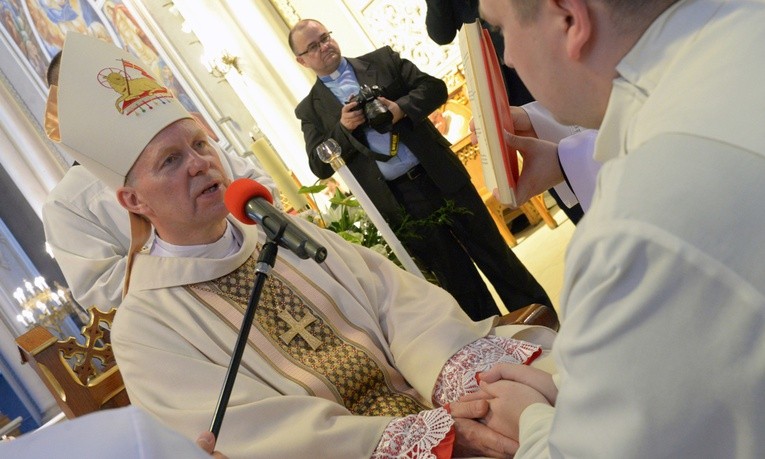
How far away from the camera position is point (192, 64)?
873cm

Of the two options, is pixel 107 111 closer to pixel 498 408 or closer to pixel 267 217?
pixel 267 217

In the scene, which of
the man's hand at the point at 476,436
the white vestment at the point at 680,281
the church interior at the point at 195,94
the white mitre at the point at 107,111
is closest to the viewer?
the white vestment at the point at 680,281

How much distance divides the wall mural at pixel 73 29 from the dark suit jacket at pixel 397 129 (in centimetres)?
462

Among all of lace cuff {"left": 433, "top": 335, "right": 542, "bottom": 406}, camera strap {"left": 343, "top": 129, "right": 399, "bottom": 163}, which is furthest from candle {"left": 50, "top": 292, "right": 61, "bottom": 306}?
lace cuff {"left": 433, "top": 335, "right": 542, "bottom": 406}

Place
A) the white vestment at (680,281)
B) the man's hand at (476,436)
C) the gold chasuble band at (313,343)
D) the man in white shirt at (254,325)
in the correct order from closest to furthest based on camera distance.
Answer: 1. the white vestment at (680,281)
2. the man's hand at (476,436)
3. the man in white shirt at (254,325)
4. the gold chasuble band at (313,343)

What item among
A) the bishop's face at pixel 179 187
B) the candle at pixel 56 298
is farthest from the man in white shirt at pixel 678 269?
the candle at pixel 56 298

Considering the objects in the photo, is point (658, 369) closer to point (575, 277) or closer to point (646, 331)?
point (646, 331)

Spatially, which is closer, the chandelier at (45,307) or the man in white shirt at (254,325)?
the man in white shirt at (254,325)

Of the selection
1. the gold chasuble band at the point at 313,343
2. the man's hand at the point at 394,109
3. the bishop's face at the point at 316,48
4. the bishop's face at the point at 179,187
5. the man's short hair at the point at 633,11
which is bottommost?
the gold chasuble band at the point at 313,343

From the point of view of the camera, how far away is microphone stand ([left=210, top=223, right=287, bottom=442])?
59.9 inches

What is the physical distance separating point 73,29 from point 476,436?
9.12 metres

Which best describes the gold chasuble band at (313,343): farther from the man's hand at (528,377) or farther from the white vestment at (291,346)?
the man's hand at (528,377)

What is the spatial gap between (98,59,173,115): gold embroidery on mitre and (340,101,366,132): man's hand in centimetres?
126

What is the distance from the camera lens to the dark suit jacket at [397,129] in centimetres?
422
